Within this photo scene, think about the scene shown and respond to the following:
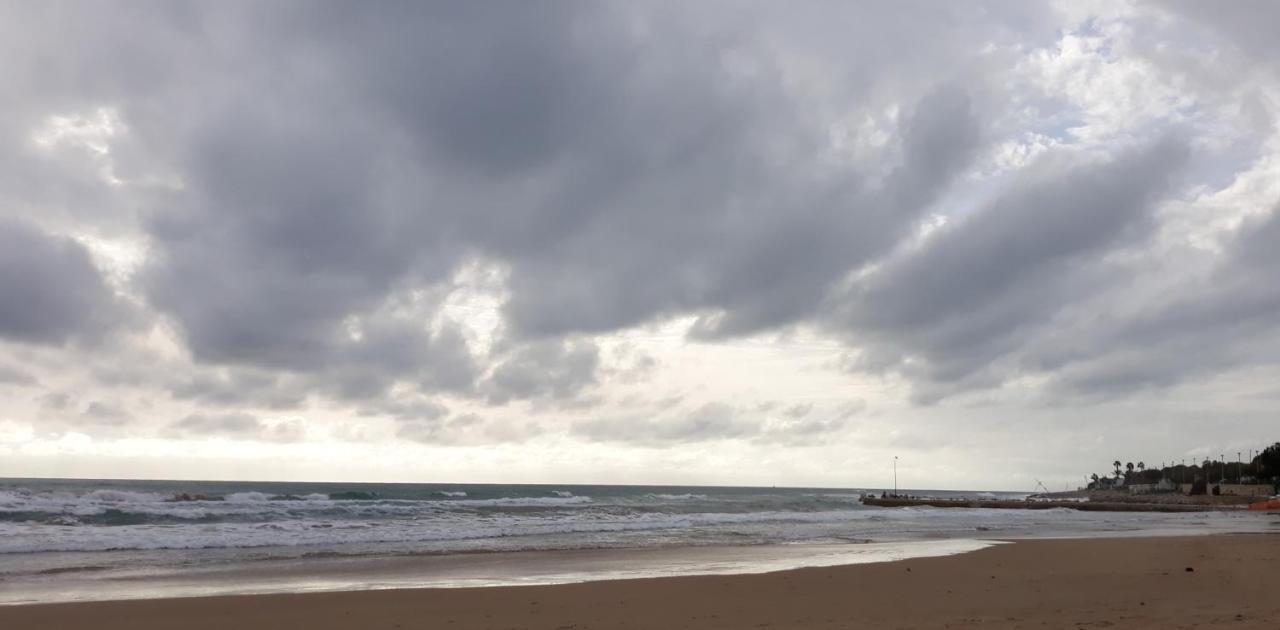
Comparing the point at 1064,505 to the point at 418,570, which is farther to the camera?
the point at 1064,505

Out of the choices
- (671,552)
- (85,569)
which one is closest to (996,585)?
(671,552)

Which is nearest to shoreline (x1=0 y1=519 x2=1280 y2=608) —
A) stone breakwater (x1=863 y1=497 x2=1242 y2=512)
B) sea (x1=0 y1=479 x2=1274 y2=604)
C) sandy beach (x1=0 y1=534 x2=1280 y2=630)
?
sea (x1=0 y1=479 x2=1274 y2=604)

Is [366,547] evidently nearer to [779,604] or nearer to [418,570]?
[418,570]

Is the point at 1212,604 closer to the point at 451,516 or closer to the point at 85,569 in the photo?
the point at 85,569

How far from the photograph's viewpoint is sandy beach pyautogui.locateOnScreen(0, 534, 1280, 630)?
430 inches

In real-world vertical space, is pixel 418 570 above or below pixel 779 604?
below

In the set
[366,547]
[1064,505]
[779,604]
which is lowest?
[1064,505]

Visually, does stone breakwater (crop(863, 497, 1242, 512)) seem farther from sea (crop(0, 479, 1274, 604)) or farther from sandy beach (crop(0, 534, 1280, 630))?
sandy beach (crop(0, 534, 1280, 630))

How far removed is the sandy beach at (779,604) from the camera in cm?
1092

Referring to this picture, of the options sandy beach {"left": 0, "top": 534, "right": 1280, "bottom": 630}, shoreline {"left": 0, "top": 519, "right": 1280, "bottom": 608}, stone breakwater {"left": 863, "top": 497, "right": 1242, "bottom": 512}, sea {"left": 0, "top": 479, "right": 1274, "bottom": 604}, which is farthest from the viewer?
stone breakwater {"left": 863, "top": 497, "right": 1242, "bottom": 512}

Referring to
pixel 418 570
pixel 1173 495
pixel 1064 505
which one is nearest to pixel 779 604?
pixel 418 570

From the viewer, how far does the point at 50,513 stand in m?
37.1

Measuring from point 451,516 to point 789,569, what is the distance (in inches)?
1086

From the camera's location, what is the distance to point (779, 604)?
41.5ft
